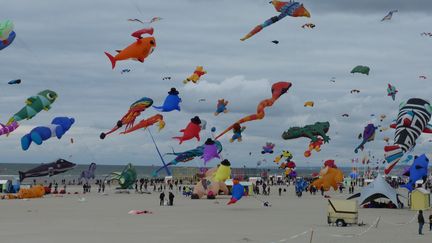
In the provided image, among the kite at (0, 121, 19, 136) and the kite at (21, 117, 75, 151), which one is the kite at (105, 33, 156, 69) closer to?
the kite at (21, 117, 75, 151)

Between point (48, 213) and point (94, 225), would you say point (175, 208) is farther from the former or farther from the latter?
point (94, 225)

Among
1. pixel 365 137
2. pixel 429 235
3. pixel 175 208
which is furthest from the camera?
pixel 365 137

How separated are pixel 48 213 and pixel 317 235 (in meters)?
18.9

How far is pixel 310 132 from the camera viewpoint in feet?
191

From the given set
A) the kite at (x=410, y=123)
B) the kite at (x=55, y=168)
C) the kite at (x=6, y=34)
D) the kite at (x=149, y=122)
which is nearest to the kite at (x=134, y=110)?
the kite at (x=149, y=122)

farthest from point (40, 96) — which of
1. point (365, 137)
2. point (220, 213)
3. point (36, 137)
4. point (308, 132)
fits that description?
point (365, 137)

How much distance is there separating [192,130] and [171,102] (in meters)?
5.06

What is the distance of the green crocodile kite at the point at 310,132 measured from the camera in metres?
57.8

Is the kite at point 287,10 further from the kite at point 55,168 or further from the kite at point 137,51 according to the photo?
the kite at point 55,168

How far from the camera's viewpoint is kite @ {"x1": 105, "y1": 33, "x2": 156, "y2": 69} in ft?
100

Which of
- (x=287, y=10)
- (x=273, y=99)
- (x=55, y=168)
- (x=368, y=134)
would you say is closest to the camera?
(x=287, y=10)

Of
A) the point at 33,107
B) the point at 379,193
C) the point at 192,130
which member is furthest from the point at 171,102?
the point at 379,193

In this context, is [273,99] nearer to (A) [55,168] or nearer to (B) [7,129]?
(B) [7,129]

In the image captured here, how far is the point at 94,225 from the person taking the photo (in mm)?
31859
